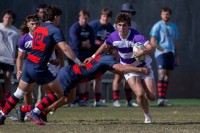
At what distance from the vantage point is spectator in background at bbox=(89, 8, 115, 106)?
1953 centimetres

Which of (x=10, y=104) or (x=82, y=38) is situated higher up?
(x=10, y=104)

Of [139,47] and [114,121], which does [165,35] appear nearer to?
[114,121]

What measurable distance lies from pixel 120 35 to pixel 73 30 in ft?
17.4

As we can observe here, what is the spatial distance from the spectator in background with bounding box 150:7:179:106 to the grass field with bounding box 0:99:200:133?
2.64 ft

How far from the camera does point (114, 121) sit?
14.3 meters

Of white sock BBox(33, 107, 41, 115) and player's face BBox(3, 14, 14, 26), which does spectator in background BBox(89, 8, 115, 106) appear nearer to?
player's face BBox(3, 14, 14, 26)

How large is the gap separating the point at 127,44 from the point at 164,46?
5.95 meters

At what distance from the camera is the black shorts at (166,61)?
1987cm

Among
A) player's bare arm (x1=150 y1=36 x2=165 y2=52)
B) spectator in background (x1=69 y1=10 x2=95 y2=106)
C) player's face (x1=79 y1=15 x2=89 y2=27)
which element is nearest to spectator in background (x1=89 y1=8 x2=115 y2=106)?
spectator in background (x1=69 y1=10 x2=95 y2=106)

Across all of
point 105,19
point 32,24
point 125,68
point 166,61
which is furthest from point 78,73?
point 166,61

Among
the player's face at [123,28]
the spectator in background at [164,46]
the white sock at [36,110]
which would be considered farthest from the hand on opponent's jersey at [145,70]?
the spectator in background at [164,46]

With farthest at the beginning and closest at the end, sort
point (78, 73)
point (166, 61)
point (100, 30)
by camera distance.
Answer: point (166, 61), point (100, 30), point (78, 73)

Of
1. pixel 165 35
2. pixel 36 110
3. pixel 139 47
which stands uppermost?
pixel 139 47

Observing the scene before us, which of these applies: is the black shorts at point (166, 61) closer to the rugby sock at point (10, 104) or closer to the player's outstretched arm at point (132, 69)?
the player's outstretched arm at point (132, 69)
